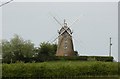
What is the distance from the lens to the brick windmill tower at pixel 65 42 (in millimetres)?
48969

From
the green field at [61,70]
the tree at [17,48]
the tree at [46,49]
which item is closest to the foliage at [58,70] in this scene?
the green field at [61,70]

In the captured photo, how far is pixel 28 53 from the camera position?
49.3 m

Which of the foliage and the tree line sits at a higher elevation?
the tree line

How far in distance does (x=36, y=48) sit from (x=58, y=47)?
3.36 metres

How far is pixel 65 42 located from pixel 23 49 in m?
6.25

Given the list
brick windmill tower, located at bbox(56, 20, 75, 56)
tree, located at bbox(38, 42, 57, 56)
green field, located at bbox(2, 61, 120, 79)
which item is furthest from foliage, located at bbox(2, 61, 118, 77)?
brick windmill tower, located at bbox(56, 20, 75, 56)

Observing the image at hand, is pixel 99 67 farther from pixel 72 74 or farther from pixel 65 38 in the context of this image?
pixel 65 38

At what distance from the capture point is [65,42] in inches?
1938

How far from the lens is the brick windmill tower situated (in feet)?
161

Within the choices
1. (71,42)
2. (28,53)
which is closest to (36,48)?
(28,53)

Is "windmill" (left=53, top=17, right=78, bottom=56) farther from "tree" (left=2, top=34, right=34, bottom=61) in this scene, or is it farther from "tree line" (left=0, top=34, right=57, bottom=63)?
"tree" (left=2, top=34, right=34, bottom=61)

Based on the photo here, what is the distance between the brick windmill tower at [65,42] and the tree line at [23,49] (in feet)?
4.21

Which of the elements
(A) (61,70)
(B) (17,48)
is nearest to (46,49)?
(B) (17,48)

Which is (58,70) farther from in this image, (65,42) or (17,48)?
(17,48)
